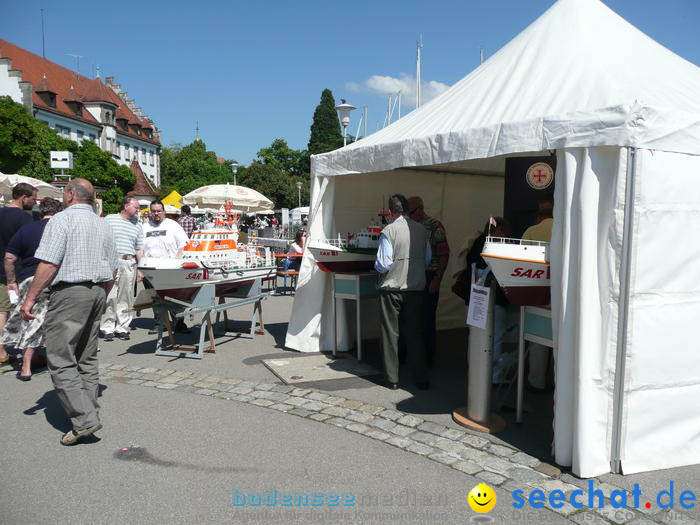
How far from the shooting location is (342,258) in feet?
21.3

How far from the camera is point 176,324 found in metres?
8.42

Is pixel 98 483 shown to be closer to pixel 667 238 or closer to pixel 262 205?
pixel 667 238

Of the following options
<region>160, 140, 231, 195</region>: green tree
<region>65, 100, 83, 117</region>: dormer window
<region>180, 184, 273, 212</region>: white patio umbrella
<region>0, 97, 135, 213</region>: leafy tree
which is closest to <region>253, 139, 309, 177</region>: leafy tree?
<region>160, 140, 231, 195</region>: green tree

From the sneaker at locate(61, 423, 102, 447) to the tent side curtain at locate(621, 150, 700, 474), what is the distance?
3.88 metres

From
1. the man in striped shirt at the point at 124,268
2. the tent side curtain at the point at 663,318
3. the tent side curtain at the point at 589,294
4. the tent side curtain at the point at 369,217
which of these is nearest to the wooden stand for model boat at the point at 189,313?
the man in striped shirt at the point at 124,268

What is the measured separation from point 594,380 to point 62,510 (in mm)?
3467

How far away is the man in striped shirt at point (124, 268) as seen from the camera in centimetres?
764

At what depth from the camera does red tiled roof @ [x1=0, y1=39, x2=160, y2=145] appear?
5028 centimetres

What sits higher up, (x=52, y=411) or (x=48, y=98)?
(x=48, y=98)

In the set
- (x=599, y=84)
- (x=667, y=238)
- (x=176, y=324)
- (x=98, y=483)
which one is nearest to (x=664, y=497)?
(x=667, y=238)

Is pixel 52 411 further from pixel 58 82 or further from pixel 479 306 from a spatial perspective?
pixel 58 82

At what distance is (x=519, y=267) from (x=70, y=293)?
3.40 m

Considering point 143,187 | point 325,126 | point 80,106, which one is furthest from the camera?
point 325,126

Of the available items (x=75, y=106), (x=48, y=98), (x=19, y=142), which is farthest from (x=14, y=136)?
(x=75, y=106)
